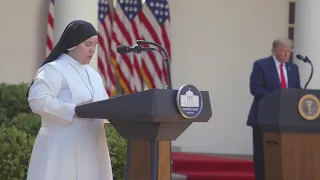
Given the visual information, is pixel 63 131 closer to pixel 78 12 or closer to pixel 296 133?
pixel 296 133

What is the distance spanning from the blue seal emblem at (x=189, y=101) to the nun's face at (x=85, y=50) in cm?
72

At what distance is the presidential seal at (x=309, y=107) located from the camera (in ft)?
22.2

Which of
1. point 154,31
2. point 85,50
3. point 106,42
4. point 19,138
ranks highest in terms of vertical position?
point 154,31

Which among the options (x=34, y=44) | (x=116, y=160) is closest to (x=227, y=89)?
(x=34, y=44)

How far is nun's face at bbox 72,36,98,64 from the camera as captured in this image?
4.64 m

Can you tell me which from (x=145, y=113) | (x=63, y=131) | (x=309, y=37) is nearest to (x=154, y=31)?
(x=309, y=37)

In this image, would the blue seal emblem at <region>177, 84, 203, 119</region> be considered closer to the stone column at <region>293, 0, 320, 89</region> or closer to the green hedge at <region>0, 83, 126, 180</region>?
the green hedge at <region>0, 83, 126, 180</region>

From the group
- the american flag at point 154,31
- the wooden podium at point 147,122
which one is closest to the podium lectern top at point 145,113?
the wooden podium at point 147,122

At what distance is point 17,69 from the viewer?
1105cm

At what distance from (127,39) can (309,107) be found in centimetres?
551

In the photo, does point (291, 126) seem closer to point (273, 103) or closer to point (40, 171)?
point (273, 103)

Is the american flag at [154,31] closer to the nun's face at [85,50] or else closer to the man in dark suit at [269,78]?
the man in dark suit at [269,78]

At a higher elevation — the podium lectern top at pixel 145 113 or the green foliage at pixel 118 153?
the podium lectern top at pixel 145 113

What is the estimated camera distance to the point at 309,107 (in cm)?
679
